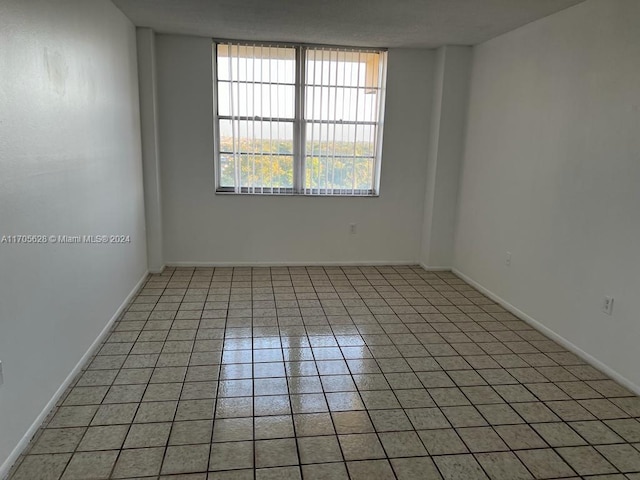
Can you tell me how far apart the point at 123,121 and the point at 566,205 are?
3.34 m

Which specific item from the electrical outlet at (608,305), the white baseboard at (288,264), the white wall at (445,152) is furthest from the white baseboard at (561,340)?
the white baseboard at (288,264)

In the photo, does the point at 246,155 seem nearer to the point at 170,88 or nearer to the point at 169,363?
the point at 170,88

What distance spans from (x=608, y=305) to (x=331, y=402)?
1.77 metres

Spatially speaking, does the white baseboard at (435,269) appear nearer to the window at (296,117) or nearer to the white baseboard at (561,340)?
the white baseboard at (561,340)

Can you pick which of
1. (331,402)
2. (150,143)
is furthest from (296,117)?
(331,402)

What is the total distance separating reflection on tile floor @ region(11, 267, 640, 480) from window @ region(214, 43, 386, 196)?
1.54m

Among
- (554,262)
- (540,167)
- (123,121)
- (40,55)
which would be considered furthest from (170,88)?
(554,262)

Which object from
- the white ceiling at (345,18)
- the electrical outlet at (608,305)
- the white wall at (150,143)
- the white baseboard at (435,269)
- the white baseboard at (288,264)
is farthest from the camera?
the white baseboard at (435,269)

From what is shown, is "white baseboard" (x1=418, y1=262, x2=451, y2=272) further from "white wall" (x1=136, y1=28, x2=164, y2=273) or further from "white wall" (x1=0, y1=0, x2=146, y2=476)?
"white wall" (x1=0, y1=0, x2=146, y2=476)

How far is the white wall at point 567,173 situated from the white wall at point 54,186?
306cm

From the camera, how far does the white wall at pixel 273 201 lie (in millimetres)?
4332

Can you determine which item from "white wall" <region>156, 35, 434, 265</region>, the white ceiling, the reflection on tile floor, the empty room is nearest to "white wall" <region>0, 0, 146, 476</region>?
the empty room

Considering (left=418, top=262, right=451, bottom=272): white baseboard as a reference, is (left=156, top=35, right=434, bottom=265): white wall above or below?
above

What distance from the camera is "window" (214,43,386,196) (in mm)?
4402
